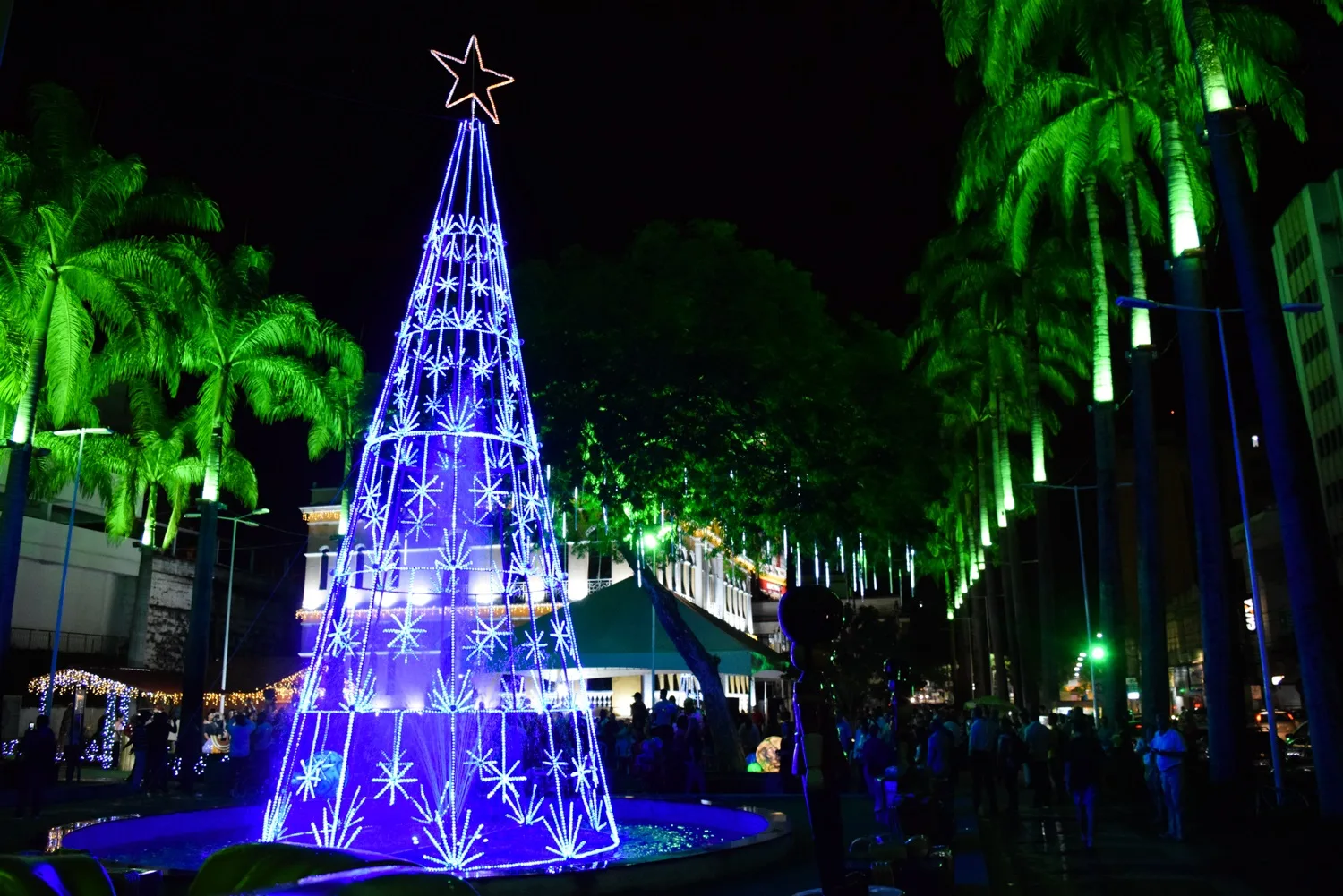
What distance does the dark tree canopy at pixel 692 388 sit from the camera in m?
24.6

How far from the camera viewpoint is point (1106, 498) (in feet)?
90.1

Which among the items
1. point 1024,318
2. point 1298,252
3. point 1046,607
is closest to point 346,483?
point 1046,607

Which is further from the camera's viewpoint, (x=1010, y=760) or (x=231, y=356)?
(x=231, y=356)

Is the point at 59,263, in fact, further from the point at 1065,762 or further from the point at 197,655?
the point at 1065,762

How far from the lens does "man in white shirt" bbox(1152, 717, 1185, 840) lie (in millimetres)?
16344

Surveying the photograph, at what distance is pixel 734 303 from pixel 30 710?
28.7 m

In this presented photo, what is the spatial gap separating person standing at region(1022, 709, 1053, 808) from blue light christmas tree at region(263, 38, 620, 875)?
33.1 feet

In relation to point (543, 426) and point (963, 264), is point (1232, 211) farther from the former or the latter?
point (963, 264)

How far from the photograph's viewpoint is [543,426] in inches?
976

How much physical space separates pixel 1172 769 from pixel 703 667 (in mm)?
11357

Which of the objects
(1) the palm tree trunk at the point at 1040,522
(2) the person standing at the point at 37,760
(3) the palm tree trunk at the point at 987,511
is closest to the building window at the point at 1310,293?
(3) the palm tree trunk at the point at 987,511

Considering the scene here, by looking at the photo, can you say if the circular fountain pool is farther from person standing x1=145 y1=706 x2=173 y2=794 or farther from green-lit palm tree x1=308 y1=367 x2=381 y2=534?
green-lit palm tree x1=308 y1=367 x2=381 y2=534

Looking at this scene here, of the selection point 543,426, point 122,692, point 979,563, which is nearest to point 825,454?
point 543,426

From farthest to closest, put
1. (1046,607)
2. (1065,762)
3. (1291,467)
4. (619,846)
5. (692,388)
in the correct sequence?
(1046,607)
(692,388)
(1065,762)
(1291,467)
(619,846)
